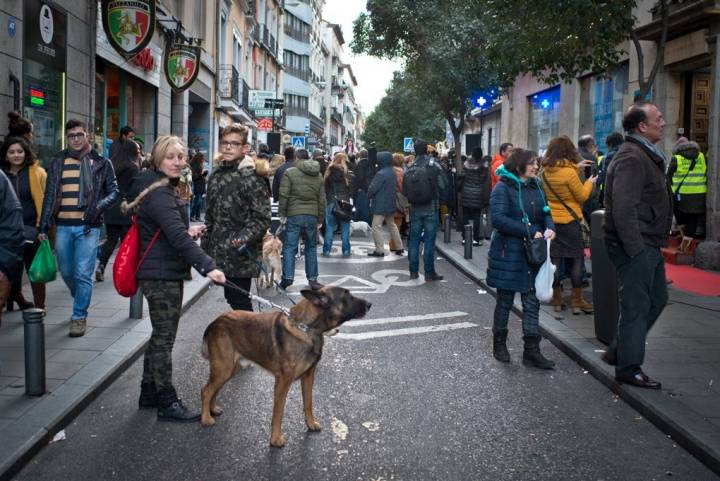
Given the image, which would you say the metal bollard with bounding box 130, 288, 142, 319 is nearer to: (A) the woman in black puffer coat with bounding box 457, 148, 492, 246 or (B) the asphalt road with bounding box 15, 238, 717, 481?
→ (B) the asphalt road with bounding box 15, 238, 717, 481

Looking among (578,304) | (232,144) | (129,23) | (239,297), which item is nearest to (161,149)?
(232,144)

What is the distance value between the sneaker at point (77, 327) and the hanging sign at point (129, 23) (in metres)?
6.29

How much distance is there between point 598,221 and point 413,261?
5.02 meters

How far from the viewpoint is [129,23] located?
12.4 m

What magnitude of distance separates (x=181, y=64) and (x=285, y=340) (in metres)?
13.6

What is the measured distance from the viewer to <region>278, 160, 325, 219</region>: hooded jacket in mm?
10594

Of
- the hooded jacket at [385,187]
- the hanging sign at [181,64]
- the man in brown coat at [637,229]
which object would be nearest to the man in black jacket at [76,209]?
the man in brown coat at [637,229]

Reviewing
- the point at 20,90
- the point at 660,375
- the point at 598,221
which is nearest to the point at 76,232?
the point at 20,90

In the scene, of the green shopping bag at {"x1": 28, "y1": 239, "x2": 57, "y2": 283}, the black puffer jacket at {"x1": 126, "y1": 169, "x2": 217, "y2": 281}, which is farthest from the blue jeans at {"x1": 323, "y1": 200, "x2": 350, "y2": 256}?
the black puffer jacket at {"x1": 126, "y1": 169, "x2": 217, "y2": 281}

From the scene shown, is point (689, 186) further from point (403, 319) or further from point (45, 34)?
point (45, 34)

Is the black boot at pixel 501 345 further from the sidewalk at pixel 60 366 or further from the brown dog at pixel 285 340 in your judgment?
the sidewalk at pixel 60 366

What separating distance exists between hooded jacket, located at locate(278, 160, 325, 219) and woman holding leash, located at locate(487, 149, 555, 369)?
425 centimetres

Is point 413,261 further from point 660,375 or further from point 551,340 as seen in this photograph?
point 660,375

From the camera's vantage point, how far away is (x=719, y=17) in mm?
13367
